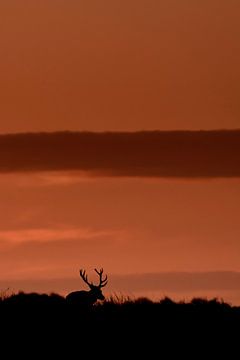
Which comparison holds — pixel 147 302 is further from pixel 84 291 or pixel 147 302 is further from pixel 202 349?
pixel 84 291

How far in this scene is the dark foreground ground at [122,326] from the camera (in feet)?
218

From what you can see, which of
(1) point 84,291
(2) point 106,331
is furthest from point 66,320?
(1) point 84,291

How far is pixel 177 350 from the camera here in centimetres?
6650

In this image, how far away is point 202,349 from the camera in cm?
6662

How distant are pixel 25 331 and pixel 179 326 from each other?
13.1 ft

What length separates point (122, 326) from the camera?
2675 inches

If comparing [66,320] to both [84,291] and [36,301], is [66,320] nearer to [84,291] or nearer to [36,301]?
[36,301]

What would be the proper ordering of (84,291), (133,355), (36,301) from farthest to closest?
(84,291) < (36,301) < (133,355)

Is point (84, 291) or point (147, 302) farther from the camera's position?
point (84, 291)

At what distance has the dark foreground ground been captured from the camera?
2613 inches

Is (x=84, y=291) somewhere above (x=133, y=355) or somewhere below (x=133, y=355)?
above

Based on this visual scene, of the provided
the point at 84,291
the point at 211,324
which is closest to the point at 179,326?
the point at 211,324

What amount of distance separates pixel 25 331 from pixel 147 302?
14.7ft

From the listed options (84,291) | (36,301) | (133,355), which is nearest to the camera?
(133,355)
